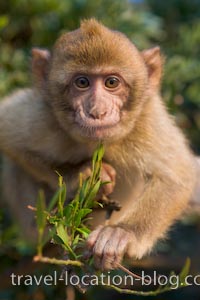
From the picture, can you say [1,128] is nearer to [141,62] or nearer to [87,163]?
[87,163]

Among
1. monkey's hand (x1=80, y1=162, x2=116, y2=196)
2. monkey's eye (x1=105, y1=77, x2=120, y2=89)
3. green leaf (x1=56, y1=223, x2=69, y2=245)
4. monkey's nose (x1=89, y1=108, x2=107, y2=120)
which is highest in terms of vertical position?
monkey's eye (x1=105, y1=77, x2=120, y2=89)

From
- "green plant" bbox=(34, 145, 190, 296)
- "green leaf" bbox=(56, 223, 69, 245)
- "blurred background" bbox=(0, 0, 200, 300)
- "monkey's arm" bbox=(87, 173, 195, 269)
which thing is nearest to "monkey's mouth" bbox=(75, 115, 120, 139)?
"monkey's arm" bbox=(87, 173, 195, 269)

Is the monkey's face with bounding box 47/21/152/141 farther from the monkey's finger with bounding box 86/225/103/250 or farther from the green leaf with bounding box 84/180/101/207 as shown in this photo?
the green leaf with bounding box 84/180/101/207

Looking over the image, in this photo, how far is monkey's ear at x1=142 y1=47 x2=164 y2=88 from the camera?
5.30m

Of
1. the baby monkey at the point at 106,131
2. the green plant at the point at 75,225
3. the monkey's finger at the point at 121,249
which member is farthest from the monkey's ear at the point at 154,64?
the green plant at the point at 75,225

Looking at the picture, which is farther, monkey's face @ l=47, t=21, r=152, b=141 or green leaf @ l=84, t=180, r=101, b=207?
monkey's face @ l=47, t=21, r=152, b=141

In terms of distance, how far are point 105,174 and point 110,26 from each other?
1729 mm

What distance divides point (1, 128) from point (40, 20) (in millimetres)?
1425

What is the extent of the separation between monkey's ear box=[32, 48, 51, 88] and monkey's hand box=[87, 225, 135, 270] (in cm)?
155

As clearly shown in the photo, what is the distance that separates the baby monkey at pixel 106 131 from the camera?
15.3 feet

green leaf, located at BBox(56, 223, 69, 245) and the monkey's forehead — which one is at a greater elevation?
the monkey's forehead

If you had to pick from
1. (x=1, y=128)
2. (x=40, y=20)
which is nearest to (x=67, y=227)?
(x=1, y=128)

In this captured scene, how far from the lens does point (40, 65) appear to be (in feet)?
17.3

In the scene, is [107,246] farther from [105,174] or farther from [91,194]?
[105,174]
